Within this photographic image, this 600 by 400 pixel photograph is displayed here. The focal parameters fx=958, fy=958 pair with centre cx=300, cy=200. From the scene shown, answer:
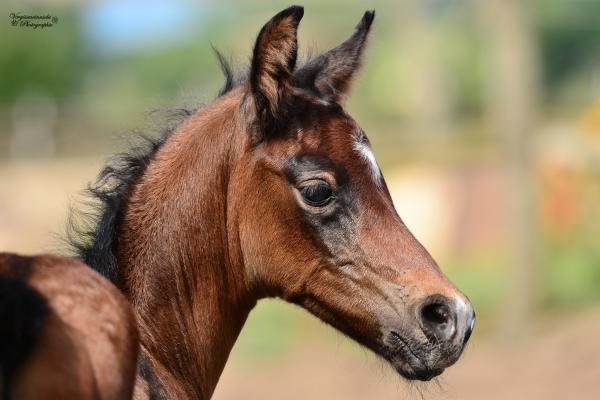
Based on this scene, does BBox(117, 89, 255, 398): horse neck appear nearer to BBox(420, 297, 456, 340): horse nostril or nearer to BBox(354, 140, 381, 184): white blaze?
BBox(354, 140, 381, 184): white blaze

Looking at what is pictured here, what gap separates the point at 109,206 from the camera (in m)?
3.88

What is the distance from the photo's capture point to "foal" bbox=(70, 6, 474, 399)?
3.70m

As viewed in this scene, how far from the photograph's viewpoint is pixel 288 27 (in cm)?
374

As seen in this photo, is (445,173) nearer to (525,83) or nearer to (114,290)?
(525,83)

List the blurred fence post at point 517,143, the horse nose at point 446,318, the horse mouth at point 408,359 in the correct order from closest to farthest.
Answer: the horse nose at point 446,318, the horse mouth at point 408,359, the blurred fence post at point 517,143

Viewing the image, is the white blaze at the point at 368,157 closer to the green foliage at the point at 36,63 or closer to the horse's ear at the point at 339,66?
the horse's ear at the point at 339,66

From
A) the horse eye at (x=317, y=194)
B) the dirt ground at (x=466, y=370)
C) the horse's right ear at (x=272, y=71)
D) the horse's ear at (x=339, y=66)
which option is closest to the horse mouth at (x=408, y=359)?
the horse eye at (x=317, y=194)

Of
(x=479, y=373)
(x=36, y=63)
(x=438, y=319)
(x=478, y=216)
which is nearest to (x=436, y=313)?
(x=438, y=319)

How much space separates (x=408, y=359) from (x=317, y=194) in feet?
2.39

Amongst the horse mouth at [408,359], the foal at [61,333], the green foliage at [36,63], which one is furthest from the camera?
the green foliage at [36,63]

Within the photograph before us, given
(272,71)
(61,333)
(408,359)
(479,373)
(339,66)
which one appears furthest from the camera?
(479,373)

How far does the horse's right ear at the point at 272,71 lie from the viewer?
3750 mm

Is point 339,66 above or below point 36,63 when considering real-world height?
above

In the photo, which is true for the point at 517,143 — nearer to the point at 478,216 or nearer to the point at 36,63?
the point at 478,216
